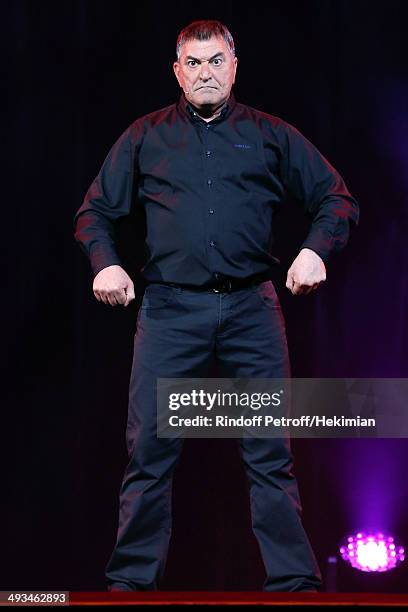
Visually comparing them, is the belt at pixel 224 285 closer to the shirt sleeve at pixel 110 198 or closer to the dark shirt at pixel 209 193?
the dark shirt at pixel 209 193

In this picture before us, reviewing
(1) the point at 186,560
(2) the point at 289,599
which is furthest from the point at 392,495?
(2) the point at 289,599

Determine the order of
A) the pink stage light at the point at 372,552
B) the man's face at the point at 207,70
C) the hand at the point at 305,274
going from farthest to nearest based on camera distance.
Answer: the pink stage light at the point at 372,552, the man's face at the point at 207,70, the hand at the point at 305,274

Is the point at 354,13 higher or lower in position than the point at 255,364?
higher

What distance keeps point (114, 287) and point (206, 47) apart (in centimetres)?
60

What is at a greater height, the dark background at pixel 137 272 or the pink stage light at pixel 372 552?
the dark background at pixel 137 272

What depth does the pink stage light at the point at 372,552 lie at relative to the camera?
2.63 meters

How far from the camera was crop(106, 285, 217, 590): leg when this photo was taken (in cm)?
212

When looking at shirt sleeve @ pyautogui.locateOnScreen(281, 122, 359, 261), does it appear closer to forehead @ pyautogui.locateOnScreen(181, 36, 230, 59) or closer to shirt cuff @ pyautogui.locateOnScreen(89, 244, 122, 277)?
forehead @ pyautogui.locateOnScreen(181, 36, 230, 59)

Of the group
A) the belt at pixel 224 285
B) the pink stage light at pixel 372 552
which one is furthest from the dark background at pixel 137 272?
the belt at pixel 224 285

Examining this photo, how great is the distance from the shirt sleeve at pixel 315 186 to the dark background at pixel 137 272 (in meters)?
0.40

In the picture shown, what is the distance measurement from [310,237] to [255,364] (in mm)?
315

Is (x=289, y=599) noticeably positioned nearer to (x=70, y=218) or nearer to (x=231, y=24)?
(x=70, y=218)

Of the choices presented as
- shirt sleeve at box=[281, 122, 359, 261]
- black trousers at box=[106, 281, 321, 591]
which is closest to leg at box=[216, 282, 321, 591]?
black trousers at box=[106, 281, 321, 591]

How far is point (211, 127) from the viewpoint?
88.5 inches
